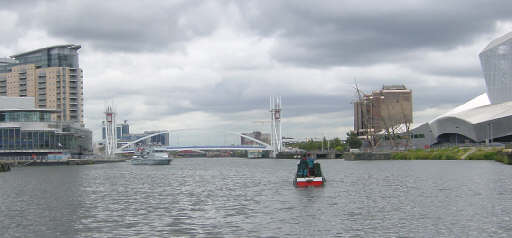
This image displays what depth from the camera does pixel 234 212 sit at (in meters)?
48.4

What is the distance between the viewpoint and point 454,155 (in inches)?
6339

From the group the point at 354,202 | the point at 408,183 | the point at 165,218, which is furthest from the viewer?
the point at 408,183

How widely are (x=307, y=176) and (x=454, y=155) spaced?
330 feet

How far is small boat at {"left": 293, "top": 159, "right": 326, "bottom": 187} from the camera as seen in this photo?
226 feet

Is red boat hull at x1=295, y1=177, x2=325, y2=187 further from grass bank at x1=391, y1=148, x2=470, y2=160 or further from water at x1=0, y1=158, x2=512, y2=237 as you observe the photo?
grass bank at x1=391, y1=148, x2=470, y2=160

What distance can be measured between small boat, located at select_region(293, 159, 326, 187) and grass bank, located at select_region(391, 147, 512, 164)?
57266mm

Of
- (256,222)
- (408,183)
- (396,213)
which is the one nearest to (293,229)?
(256,222)

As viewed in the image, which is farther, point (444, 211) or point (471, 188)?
point (471, 188)

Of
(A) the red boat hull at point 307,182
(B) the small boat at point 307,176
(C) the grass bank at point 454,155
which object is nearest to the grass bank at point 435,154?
(C) the grass bank at point 454,155

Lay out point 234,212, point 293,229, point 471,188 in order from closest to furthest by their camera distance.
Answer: point 293,229, point 234,212, point 471,188

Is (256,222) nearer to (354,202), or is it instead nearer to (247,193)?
(354,202)

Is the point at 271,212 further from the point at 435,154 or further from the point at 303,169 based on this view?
the point at 435,154

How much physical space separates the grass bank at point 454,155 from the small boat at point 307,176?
57.3m

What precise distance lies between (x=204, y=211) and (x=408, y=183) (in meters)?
32.6
